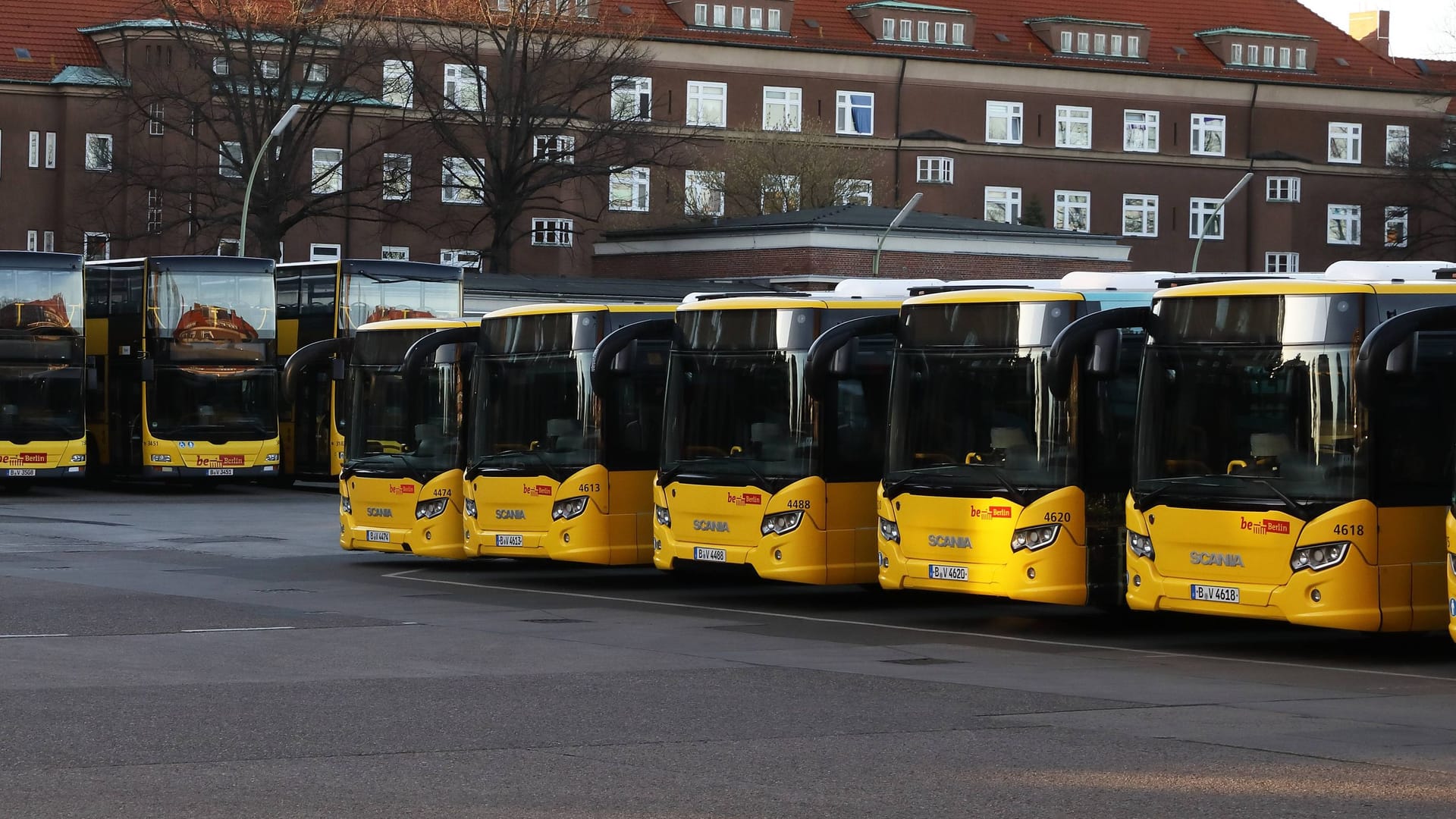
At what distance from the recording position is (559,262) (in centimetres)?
7900

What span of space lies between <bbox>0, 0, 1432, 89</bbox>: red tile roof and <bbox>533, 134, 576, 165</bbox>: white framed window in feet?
18.4

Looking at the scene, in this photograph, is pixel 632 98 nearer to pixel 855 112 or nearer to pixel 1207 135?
pixel 855 112

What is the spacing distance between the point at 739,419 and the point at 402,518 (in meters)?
5.46

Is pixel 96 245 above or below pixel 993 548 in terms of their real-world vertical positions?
above

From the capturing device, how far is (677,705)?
42.6ft

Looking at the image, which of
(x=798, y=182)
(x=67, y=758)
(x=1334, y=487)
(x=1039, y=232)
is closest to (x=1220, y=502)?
(x=1334, y=487)

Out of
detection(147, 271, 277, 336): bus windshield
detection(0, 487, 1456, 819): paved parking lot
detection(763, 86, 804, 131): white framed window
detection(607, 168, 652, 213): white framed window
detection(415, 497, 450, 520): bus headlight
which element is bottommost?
detection(0, 487, 1456, 819): paved parking lot

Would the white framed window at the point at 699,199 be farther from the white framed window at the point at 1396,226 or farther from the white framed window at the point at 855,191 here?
the white framed window at the point at 1396,226

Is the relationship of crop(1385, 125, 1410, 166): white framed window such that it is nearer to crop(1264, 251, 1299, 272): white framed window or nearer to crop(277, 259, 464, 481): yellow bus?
crop(1264, 251, 1299, 272): white framed window

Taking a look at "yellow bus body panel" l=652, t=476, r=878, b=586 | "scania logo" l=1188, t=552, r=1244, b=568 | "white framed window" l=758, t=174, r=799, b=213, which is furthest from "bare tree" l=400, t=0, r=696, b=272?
"scania logo" l=1188, t=552, r=1244, b=568

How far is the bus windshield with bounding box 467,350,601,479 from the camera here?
21.7m

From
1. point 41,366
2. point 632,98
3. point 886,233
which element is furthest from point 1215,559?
point 632,98

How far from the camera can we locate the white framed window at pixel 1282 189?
89312 mm

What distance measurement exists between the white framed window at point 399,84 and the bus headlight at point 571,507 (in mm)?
44219
